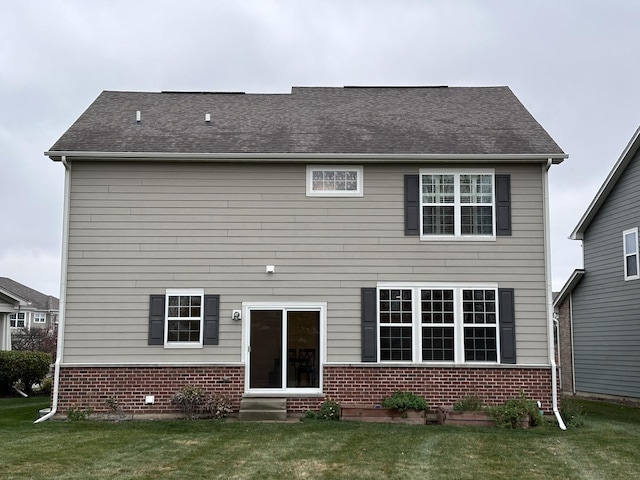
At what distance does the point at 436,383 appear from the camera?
1290 cm

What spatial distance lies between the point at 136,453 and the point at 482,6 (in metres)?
11.1

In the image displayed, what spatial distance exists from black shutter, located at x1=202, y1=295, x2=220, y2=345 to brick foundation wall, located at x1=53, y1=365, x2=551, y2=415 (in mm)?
517

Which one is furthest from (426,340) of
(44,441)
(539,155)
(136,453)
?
(44,441)

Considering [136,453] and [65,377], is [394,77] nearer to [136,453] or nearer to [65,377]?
[65,377]

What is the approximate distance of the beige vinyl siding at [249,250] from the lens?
1304cm

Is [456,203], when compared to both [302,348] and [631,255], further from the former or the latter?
[631,255]

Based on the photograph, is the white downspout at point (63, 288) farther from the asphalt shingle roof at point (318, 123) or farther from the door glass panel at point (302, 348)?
the door glass panel at point (302, 348)

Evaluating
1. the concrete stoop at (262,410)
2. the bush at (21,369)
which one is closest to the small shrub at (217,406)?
the concrete stoop at (262,410)

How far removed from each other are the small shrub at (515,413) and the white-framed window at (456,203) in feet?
10.4

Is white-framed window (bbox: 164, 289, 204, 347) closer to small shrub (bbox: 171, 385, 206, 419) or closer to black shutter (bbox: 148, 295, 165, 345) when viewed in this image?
black shutter (bbox: 148, 295, 165, 345)

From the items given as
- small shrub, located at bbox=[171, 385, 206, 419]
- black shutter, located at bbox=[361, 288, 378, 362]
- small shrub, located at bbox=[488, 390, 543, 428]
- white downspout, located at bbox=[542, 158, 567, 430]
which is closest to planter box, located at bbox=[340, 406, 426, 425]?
black shutter, located at bbox=[361, 288, 378, 362]

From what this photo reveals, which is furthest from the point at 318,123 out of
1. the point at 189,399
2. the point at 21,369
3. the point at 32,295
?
the point at 32,295

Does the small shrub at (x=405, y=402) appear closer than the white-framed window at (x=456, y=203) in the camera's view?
Yes

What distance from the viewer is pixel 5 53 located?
56.0 feet
